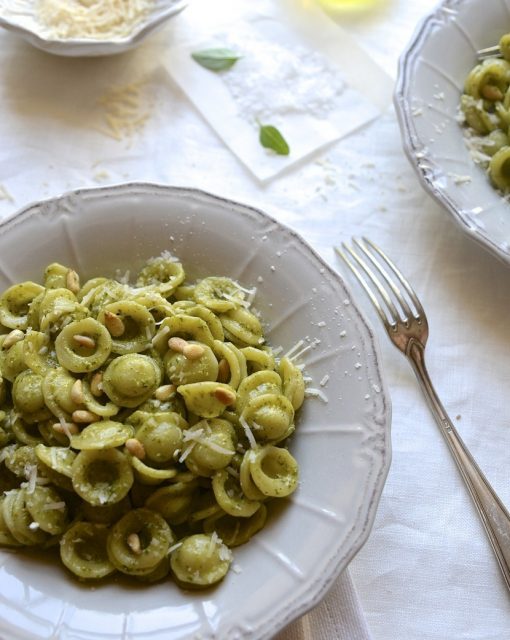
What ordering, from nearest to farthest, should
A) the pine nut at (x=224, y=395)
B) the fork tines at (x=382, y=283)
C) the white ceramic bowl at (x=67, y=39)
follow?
the pine nut at (x=224, y=395), the fork tines at (x=382, y=283), the white ceramic bowl at (x=67, y=39)

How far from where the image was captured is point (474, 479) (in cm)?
134

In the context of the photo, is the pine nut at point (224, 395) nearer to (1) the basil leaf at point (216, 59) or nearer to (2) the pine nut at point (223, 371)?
(2) the pine nut at point (223, 371)

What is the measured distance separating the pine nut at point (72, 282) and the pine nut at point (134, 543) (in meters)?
0.47

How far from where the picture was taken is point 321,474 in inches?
46.3

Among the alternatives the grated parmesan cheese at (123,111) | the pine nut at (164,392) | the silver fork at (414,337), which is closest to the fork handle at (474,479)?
the silver fork at (414,337)

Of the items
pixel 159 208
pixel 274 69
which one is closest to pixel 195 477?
pixel 159 208

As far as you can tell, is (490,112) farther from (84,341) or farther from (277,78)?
(84,341)

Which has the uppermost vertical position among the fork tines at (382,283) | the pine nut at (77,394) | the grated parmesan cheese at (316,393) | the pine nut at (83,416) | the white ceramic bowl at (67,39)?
the white ceramic bowl at (67,39)

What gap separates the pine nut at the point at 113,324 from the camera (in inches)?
47.7

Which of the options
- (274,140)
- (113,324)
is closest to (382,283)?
(274,140)

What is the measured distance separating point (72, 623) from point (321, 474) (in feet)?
1.44

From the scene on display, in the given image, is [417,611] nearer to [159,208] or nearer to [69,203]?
[159,208]

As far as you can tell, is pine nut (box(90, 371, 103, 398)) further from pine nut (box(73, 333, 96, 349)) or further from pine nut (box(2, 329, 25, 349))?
pine nut (box(2, 329, 25, 349))

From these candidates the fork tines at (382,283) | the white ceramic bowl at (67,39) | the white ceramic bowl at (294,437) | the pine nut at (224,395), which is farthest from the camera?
the white ceramic bowl at (67,39)
